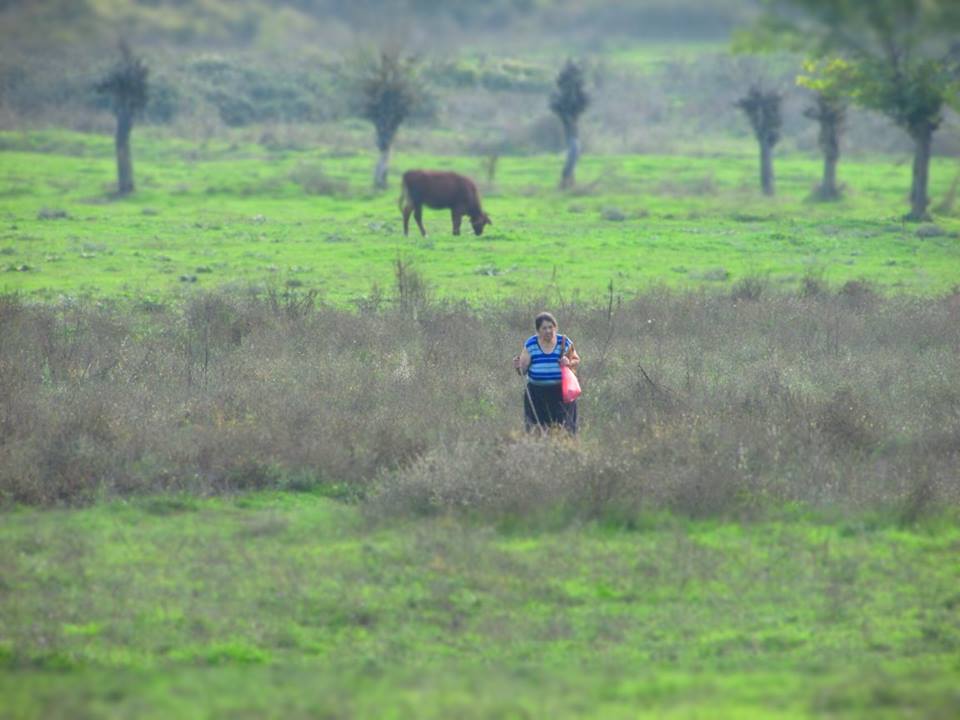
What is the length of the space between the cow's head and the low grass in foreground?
1931 centimetres

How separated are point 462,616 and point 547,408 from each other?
11.9 feet

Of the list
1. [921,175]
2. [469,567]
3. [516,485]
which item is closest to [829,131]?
[921,175]

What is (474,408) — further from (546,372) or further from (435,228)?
(435,228)

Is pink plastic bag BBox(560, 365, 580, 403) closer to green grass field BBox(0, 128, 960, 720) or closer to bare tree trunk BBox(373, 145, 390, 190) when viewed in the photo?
green grass field BBox(0, 128, 960, 720)

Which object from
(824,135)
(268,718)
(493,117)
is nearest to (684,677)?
(268,718)

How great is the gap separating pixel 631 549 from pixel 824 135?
102ft

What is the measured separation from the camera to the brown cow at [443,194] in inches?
1198

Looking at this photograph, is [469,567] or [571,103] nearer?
[469,567]

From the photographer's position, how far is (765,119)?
38.9 m

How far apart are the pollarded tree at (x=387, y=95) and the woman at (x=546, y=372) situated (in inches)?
1093

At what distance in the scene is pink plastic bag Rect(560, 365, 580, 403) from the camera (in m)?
11.8

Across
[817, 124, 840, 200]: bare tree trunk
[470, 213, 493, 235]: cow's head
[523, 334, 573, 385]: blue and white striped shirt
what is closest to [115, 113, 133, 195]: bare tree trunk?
[470, 213, 493, 235]: cow's head

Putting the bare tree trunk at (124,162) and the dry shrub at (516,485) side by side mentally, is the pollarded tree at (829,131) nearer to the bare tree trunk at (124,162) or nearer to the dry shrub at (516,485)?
the bare tree trunk at (124,162)

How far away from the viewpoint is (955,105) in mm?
30984
